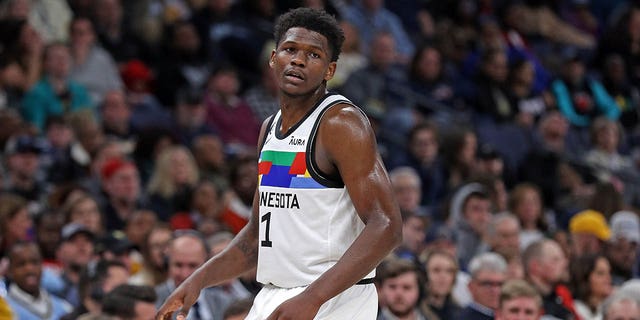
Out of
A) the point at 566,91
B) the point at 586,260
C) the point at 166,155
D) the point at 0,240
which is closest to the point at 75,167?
the point at 166,155

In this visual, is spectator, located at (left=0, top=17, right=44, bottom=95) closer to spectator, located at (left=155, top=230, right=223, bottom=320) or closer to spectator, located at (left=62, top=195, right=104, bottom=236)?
spectator, located at (left=62, top=195, right=104, bottom=236)

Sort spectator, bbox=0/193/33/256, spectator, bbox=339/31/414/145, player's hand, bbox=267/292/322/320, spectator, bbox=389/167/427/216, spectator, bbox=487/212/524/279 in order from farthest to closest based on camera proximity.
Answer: spectator, bbox=339/31/414/145
spectator, bbox=389/167/427/216
spectator, bbox=487/212/524/279
spectator, bbox=0/193/33/256
player's hand, bbox=267/292/322/320

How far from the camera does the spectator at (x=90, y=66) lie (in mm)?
12211

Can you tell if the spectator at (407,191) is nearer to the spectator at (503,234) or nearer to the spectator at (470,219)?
the spectator at (470,219)

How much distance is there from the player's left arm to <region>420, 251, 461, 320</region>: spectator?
430 cm

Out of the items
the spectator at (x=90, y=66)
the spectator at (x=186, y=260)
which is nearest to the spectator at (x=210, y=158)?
the spectator at (x=90, y=66)

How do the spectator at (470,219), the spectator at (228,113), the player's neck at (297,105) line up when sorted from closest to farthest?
the player's neck at (297,105), the spectator at (470,219), the spectator at (228,113)

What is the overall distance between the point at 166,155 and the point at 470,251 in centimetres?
287

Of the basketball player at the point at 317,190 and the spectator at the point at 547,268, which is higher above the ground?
the basketball player at the point at 317,190

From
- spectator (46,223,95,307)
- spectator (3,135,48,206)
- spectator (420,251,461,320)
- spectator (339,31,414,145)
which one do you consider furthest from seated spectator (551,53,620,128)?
spectator (46,223,95,307)

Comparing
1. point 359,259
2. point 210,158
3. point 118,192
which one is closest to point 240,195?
point 210,158

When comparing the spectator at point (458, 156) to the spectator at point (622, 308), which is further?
the spectator at point (458, 156)

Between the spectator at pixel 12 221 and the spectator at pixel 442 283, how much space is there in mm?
3104

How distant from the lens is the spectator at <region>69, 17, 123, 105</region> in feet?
40.1
